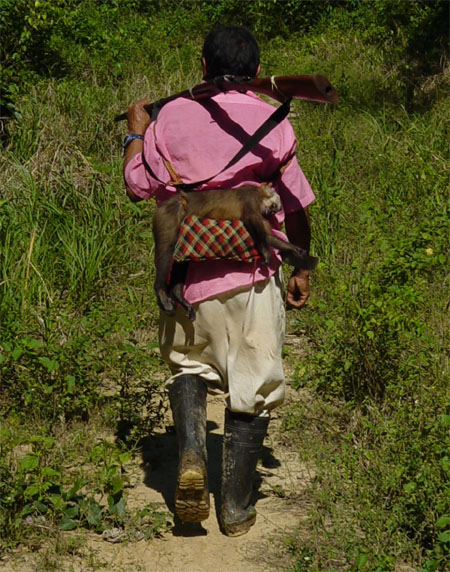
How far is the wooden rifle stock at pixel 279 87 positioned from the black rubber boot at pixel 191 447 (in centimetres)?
109

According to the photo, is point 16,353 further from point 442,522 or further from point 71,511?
point 442,522

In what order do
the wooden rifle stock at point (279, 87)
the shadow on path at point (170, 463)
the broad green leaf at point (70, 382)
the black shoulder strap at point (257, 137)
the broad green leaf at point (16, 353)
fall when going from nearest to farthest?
1. the wooden rifle stock at point (279, 87)
2. the black shoulder strap at point (257, 137)
3. the shadow on path at point (170, 463)
4. the broad green leaf at point (16, 353)
5. the broad green leaf at point (70, 382)

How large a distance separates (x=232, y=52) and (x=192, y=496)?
161 cm

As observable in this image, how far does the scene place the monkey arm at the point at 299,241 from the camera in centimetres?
389

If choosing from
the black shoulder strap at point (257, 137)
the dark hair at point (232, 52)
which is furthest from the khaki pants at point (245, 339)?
the dark hair at point (232, 52)

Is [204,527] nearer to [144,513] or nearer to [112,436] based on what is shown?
[144,513]

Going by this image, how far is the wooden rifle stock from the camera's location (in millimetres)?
3473

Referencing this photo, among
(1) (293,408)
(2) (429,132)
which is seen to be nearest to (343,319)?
(1) (293,408)

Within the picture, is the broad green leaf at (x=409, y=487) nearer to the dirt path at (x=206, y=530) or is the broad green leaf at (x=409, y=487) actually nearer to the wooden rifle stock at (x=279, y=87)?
the dirt path at (x=206, y=530)

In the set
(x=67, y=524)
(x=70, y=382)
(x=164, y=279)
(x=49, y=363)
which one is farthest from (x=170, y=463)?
(x=164, y=279)

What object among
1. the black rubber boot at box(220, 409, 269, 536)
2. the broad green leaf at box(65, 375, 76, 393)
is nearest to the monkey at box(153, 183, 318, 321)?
Answer: the black rubber boot at box(220, 409, 269, 536)

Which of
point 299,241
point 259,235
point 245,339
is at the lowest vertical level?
point 245,339

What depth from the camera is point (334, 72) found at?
30.9ft

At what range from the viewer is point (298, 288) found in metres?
3.97
